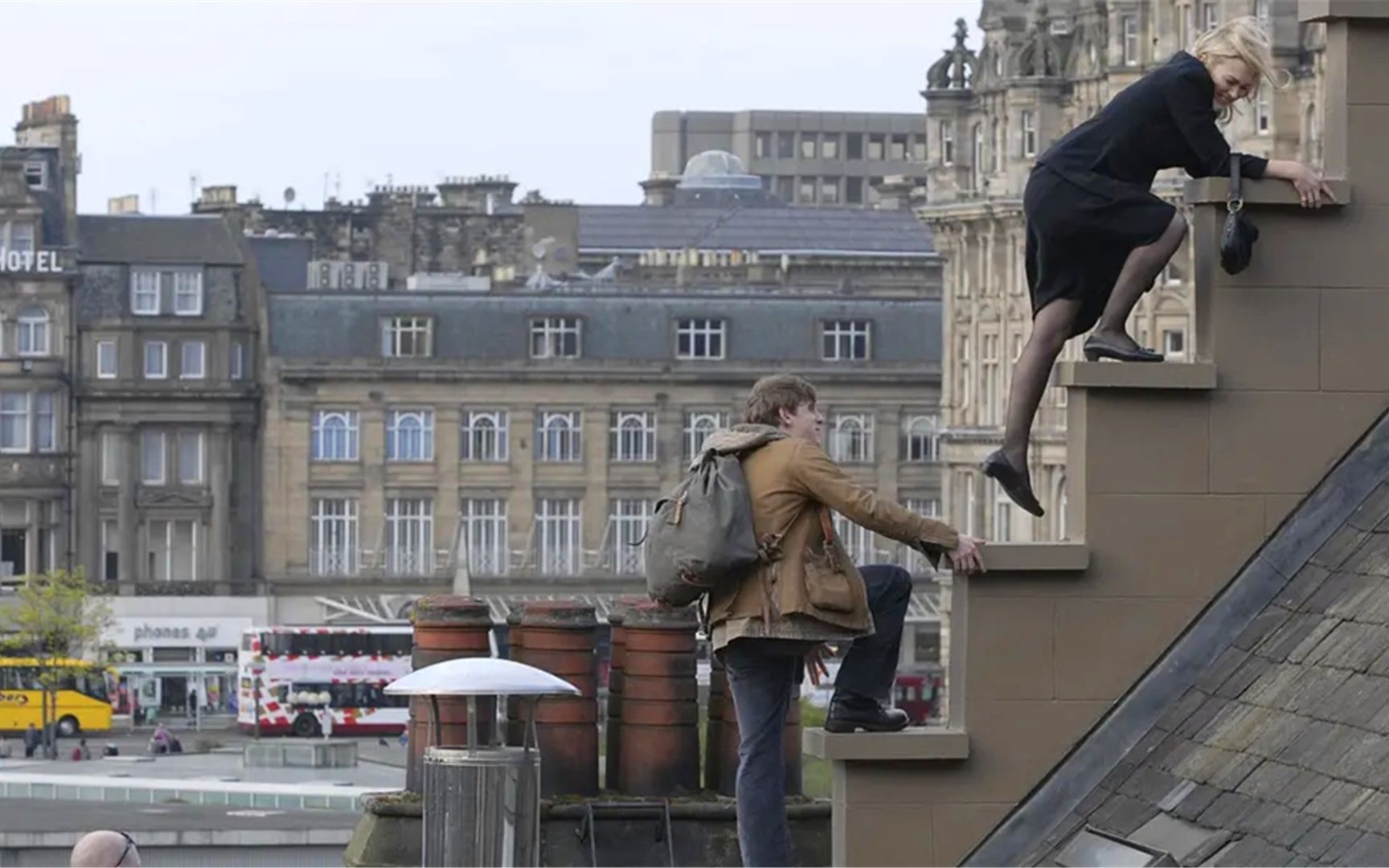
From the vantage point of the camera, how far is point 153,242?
12044 centimetres

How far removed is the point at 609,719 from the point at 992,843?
844 centimetres

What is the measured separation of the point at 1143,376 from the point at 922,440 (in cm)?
11411

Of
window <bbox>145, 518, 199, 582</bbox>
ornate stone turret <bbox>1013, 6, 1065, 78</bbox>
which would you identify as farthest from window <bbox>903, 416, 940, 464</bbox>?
ornate stone turret <bbox>1013, 6, 1065, 78</bbox>

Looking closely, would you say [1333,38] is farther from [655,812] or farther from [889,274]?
[889,274]

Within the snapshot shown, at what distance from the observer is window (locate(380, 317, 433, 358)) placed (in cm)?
12119

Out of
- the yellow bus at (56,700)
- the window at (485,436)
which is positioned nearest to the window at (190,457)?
the window at (485,436)

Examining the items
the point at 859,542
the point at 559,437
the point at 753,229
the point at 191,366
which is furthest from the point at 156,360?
the point at 753,229

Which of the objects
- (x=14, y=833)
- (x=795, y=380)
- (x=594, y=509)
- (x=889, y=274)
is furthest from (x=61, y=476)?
(x=795, y=380)

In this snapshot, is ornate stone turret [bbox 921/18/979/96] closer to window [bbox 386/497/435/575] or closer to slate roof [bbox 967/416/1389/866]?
window [bbox 386/497/435/575]

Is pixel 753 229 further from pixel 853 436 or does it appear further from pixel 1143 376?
pixel 1143 376

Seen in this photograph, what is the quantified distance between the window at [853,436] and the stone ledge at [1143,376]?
4452 inches

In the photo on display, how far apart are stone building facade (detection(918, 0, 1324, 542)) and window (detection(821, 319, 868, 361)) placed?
1238 cm

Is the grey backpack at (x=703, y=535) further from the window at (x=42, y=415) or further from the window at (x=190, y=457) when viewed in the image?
the window at (x=190, y=457)

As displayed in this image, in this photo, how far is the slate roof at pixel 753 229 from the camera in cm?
15000
